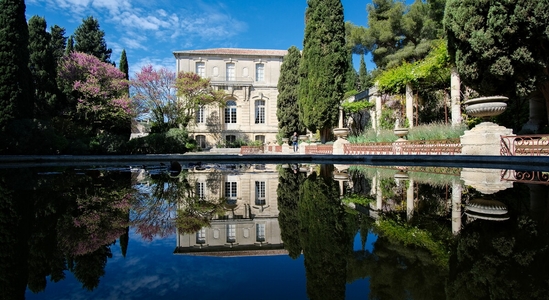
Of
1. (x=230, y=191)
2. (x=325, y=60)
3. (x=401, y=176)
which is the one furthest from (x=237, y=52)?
(x=230, y=191)

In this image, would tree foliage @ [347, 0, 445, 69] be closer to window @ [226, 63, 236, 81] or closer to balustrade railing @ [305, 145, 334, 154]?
balustrade railing @ [305, 145, 334, 154]

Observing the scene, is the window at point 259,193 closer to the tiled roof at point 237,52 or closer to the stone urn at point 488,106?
the stone urn at point 488,106

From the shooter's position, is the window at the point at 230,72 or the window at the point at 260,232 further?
the window at the point at 230,72

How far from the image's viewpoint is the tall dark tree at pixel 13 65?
13.7 meters

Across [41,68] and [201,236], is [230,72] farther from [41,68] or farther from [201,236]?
[201,236]

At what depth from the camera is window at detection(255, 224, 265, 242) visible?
1.96 metres

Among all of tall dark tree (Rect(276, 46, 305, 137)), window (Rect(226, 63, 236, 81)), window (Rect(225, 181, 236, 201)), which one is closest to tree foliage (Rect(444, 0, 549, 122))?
window (Rect(225, 181, 236, 201))

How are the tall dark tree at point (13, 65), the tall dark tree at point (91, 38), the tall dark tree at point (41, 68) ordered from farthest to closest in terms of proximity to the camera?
the tall dark tree at point (91, 38)
the tall dark tree at point (41, 68)
the tall dark tree at point (13, 65)

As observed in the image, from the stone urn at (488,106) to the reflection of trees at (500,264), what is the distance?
794 cm

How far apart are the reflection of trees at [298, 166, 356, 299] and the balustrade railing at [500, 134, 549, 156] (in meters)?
7.34

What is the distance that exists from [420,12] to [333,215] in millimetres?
27225

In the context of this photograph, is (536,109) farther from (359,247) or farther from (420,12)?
(420,12)

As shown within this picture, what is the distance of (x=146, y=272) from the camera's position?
141 cm

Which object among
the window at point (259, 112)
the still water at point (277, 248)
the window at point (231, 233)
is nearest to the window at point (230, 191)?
the still water at point (277, 248)
